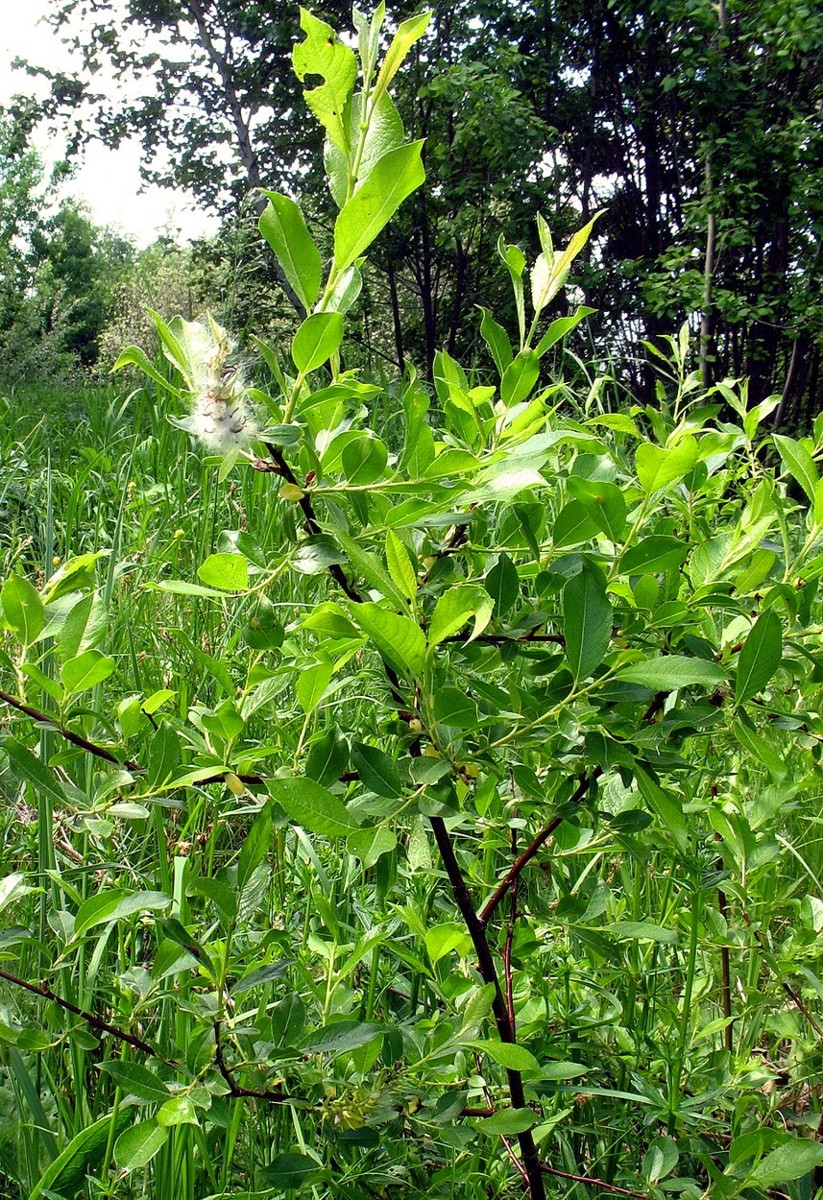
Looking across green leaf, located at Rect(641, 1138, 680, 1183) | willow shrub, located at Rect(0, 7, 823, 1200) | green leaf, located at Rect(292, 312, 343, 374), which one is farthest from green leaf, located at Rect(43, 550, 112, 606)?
green leaf, located at Rect(641, 1138, 680, 1183)

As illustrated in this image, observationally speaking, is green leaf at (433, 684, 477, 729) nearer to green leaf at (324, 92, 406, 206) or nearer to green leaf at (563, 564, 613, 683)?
green leaf at (563, 564, 613, 683)

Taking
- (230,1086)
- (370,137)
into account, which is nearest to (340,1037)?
(230,1086)

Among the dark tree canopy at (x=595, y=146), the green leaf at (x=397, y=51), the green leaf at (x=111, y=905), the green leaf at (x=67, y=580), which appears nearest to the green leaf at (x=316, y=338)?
the green leaf at (x=397, y=51)

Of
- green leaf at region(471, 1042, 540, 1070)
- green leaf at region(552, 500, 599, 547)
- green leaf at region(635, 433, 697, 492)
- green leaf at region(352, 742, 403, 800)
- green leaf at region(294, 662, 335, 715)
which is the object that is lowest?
green leaf at region(471, 1042, 540, 1070)

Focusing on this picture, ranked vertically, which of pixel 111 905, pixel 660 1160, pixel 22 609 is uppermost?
pixel 22 609

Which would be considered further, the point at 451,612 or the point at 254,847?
the point at 254,847

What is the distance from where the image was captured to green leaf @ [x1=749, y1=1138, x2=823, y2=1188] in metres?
0.64

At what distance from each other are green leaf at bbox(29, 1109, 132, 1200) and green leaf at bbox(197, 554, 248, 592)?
17.3 inches

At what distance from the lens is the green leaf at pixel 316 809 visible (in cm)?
47

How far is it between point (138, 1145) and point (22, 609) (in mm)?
338

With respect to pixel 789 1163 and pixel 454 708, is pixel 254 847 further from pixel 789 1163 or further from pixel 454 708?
pixel 789 1163

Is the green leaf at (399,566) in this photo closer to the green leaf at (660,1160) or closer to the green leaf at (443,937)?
the green leaf at (443,937)

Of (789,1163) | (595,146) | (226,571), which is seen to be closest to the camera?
(226,571)

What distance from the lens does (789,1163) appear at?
646 millimetres
